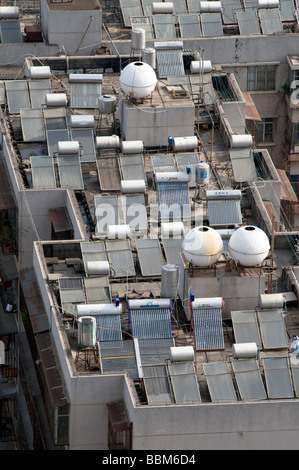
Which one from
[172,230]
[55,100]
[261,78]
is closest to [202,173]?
[172,230]

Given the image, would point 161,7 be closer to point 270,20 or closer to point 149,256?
point 270,20

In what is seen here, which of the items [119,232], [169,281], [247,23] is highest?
[247,23]

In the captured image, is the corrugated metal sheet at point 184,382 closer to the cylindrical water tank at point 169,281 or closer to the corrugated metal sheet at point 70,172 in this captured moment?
the cylindrical water tank at point 169,281

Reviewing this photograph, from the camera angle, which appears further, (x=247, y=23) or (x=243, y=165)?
(x=247, y=23)

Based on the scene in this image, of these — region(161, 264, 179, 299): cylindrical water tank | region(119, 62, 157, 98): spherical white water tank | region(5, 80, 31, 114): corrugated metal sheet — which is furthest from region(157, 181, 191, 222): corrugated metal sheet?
region(5, 80, 31, 114): corrugated metal sheet

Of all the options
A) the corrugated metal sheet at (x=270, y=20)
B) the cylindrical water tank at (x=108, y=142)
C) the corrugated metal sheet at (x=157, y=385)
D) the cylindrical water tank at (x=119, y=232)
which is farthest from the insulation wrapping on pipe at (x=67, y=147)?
the corrugated metal sheet at (x=270, y=20)

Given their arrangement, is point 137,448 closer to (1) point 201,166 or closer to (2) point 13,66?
(1) point 201,166
